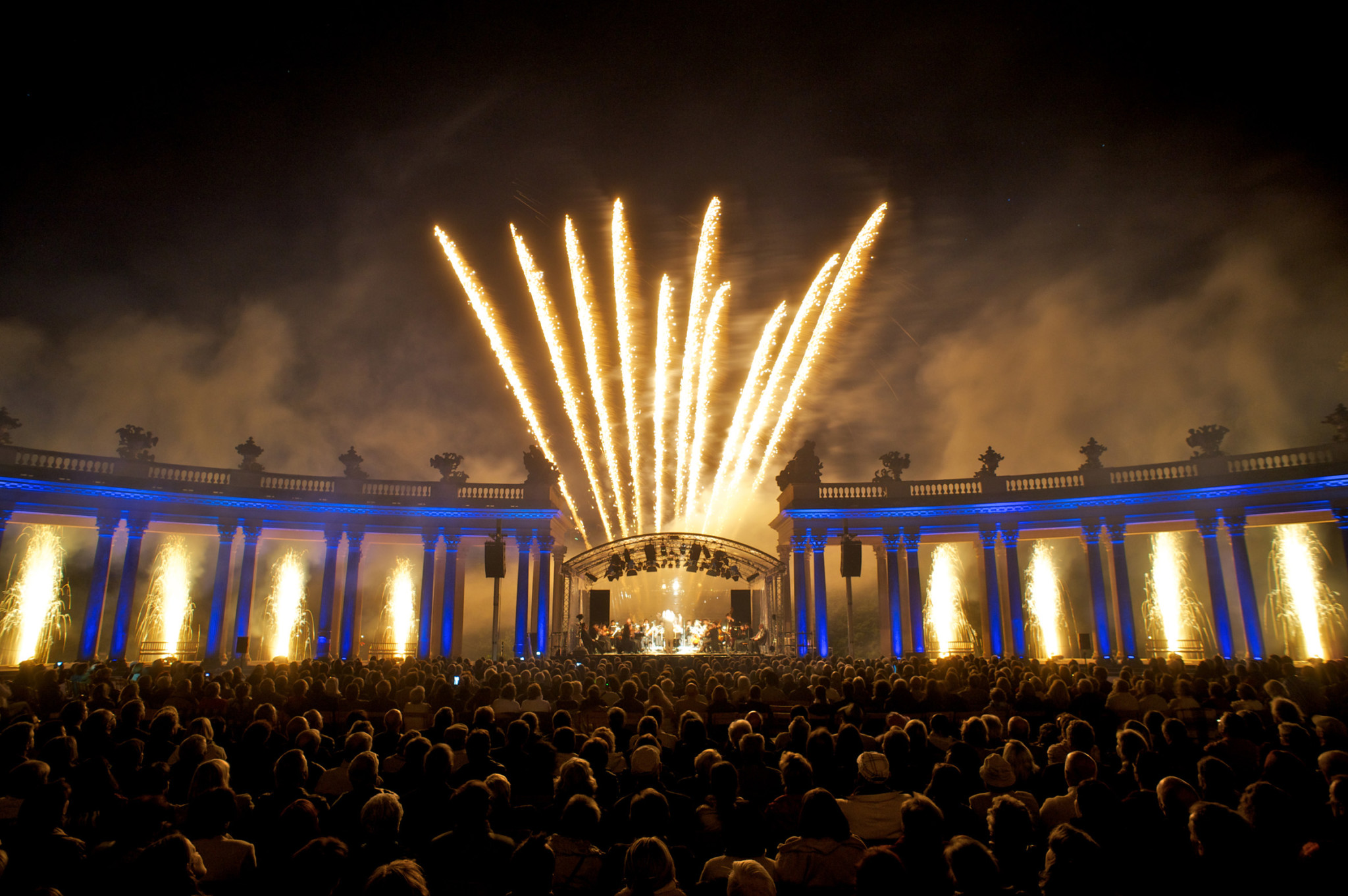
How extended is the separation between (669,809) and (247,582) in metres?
33.8

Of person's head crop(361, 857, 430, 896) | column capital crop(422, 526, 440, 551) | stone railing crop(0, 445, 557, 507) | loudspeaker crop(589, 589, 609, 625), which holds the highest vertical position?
stone railing crop(0, 445, 557, 507)

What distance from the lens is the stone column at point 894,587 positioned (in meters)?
35.0

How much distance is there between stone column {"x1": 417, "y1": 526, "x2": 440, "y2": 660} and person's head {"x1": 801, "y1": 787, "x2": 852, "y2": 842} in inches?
1260

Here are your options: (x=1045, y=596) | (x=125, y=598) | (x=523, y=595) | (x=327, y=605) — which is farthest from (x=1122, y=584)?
(x=125, y=598)

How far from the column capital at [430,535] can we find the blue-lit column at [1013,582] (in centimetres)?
2983

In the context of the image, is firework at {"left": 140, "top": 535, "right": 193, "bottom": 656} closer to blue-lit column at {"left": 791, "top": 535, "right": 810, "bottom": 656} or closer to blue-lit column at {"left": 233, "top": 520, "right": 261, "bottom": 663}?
blue-lit column at {"left": 233, "top": 520, "right": 261, "bottom": 663}

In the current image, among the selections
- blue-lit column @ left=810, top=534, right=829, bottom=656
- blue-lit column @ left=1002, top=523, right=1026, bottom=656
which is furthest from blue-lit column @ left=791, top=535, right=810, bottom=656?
Result: blue-lit column @ left=1002, top=523, right=1026, bottom=656

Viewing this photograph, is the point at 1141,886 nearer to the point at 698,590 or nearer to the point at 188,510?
the point at 188,510

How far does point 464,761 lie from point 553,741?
114cm

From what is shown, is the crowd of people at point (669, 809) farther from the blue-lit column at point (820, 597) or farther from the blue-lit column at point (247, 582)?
the blue-lit column at point (820, 597)

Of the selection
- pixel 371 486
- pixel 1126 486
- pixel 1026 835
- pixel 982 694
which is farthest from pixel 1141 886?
pixel 371 486

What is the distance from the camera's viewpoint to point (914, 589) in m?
35.7

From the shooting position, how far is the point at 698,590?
6469 centimetres

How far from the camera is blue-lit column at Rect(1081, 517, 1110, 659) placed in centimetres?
3238
